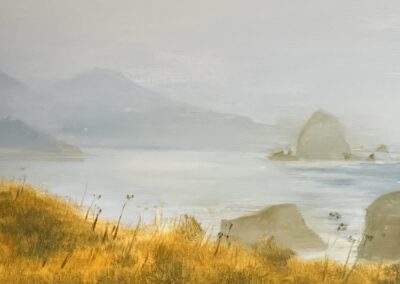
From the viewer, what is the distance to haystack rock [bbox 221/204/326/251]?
3619 millimetres

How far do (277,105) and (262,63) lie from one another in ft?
0.93

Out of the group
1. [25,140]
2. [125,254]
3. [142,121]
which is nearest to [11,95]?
[25,140]

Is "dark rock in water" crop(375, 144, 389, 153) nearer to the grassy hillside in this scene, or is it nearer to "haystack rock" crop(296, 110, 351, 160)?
"haystack rock" crop(296, 110, 351, 160)

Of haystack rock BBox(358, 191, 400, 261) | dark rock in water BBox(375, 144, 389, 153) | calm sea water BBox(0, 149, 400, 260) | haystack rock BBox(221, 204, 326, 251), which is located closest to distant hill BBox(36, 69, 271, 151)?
calm sea water BBox(0, 149, 400, 260)

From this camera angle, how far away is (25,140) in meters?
3.93

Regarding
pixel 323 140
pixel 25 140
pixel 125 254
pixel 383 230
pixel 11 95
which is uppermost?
pixel 11 95

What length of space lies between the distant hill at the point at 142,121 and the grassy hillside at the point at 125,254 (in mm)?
489

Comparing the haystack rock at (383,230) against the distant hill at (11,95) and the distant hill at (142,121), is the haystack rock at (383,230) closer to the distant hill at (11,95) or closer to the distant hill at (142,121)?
the distant hill at (142,121)

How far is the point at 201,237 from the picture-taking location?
3.57 metres

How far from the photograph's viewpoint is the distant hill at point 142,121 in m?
3.81

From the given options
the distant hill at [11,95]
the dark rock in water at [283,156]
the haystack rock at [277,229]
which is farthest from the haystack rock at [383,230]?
the distant hill at [11,95]

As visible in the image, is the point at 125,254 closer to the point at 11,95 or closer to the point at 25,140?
the point at 25,140

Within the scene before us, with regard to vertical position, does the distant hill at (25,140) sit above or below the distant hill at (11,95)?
below

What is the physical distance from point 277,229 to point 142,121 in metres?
1.09
